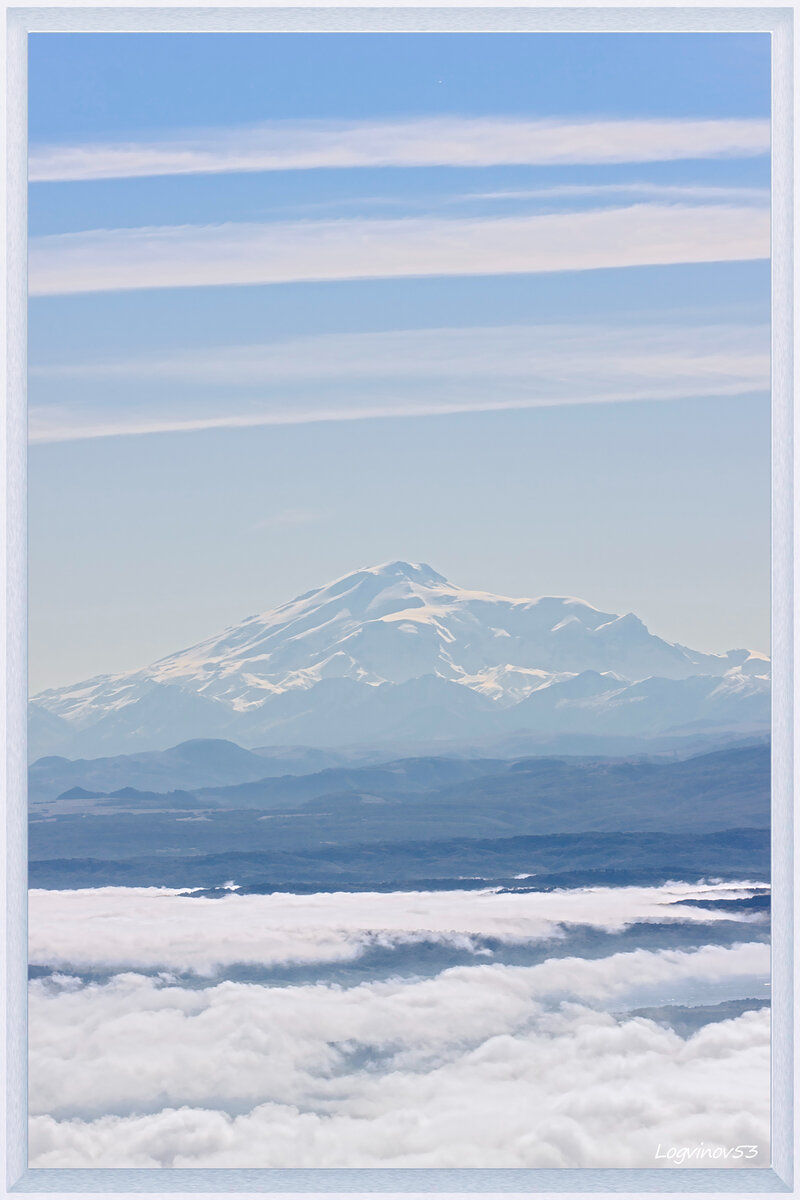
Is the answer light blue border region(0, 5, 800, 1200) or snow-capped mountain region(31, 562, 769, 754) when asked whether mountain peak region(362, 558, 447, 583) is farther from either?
light blue border region(0, 5, 800, 1200)

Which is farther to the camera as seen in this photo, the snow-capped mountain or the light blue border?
the snow-capped mountain

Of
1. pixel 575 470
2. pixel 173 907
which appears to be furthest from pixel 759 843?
pixel 173 907

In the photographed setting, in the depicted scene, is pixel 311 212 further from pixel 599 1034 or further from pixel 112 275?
pixel 599 1034

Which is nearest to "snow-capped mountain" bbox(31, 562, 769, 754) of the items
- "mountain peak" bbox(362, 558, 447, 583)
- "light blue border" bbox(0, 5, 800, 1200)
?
"mountain peak" bbox(362, 558, 447, 583)
